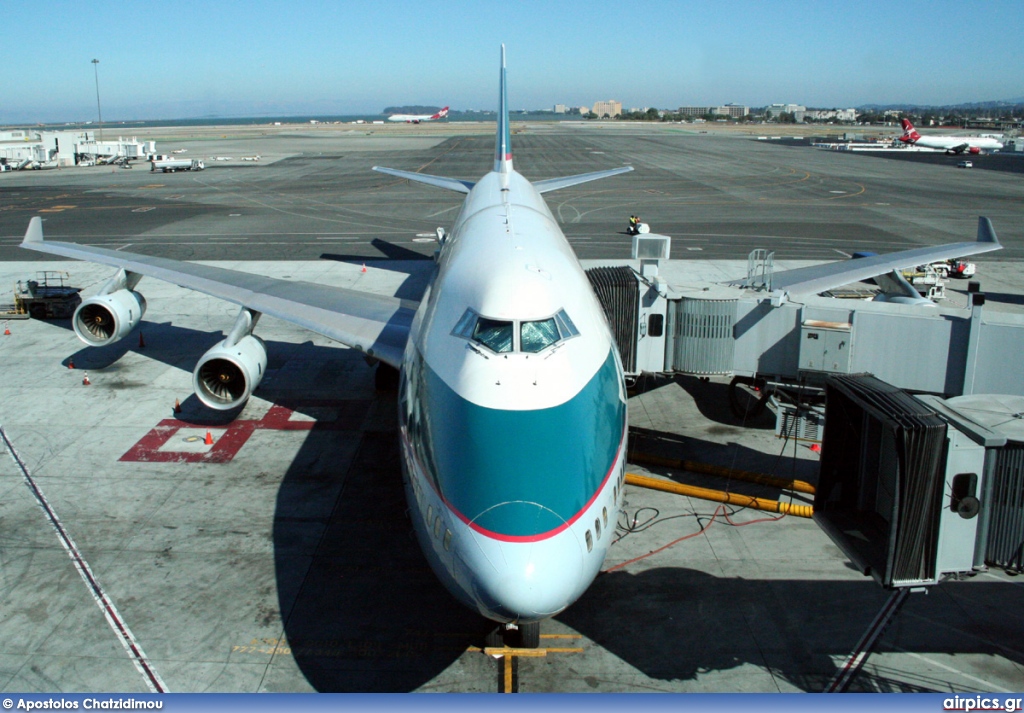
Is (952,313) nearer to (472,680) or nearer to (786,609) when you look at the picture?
(786,609)

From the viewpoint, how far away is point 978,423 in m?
9.97

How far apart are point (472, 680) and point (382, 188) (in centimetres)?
6374

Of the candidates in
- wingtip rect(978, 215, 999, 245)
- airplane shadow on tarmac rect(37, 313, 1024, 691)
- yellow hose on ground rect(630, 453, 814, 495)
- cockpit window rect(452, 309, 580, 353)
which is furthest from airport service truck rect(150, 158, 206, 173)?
cockpit window rect(452, 309, 580, 353)

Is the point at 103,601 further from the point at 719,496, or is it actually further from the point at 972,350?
the point at 972,350

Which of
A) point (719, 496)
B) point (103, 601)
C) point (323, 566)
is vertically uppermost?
point (719, 496)

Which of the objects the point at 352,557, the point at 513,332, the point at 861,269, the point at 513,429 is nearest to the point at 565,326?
the point at 513,332

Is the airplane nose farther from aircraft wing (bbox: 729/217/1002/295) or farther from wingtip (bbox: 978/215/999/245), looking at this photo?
wingtip (bbox: 978/215/999/245)

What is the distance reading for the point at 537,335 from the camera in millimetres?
10039

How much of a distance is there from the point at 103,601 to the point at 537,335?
8532 mm

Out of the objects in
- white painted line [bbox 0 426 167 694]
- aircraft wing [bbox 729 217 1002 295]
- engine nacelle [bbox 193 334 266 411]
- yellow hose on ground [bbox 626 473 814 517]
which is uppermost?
aircraft wing [bbox 729 217 1002 295]

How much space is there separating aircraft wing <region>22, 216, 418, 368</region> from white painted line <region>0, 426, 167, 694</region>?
6.28 metres

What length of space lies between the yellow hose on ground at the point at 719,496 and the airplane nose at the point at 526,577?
828 centimetres

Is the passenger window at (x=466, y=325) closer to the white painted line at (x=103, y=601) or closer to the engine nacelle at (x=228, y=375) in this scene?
the white painted line at (x=103, y=601)

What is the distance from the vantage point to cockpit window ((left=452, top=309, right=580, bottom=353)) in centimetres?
988
